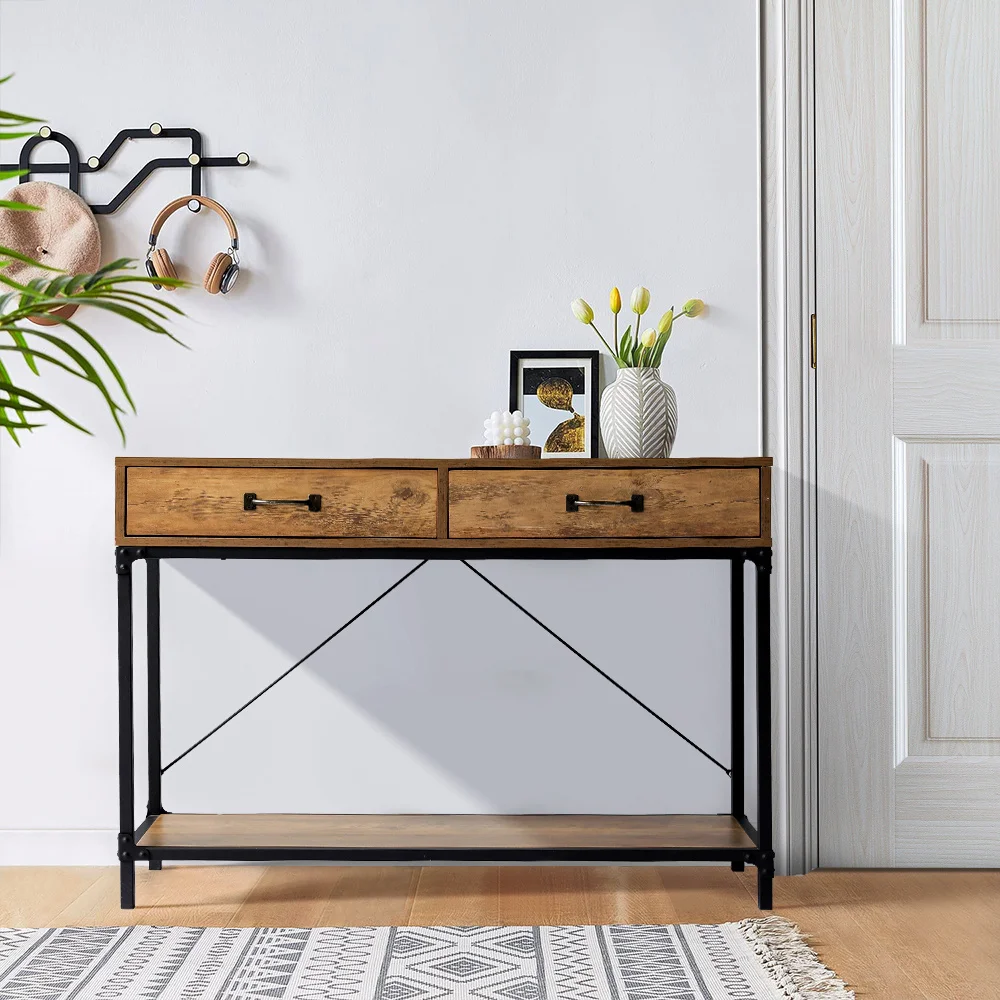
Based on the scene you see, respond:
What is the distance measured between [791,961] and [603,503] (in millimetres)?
753

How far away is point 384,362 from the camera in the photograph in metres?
1.98

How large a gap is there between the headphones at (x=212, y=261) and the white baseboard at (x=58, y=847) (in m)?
1.13

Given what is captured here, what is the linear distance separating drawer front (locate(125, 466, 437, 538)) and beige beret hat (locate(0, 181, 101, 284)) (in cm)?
61

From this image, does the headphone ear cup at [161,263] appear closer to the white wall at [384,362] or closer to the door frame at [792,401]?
the white wall at [384,362]

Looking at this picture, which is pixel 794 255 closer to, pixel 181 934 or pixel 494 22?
pixel 494 22

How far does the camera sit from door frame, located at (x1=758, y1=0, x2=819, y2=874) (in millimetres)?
1923

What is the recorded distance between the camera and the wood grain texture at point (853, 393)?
1.93 meters

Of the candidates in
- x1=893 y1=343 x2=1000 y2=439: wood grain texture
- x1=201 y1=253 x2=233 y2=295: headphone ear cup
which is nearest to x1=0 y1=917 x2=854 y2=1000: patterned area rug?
x1=893 y1=343 x2=1000 y2=439: wood grain texture

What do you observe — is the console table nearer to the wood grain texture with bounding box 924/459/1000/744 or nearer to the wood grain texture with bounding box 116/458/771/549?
the wood grain texture with bounding box 116/458/771/549

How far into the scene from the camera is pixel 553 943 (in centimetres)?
153

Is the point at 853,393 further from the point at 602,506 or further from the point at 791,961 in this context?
the point at 791,961

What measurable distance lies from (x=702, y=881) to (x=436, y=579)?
0.78 meters

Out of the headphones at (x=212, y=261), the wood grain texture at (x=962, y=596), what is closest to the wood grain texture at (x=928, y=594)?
the wood grain texture at (x=962, y=596)

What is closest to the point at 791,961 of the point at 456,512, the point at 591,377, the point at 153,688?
the point at 456,512
